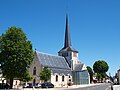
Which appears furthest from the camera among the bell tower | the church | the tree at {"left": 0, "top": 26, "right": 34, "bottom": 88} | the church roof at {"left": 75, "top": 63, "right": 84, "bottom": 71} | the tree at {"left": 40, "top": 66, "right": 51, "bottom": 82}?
the bell tower

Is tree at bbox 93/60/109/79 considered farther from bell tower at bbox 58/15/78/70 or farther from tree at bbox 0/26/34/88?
tree at bbox 0/26/34/88

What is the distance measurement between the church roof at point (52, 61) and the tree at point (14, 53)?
96.5 ft

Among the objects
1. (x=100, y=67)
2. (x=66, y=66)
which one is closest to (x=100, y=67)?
(x=100, y=67)

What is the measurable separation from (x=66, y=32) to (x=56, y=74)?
18.9m

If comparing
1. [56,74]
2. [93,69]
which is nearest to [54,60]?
[56,74]

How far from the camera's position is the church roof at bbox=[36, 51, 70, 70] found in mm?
74944

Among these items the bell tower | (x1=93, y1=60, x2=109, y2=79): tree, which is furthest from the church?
(x1=93, y1=60, x2=109, y2=79): tree

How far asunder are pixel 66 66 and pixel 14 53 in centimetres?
4619

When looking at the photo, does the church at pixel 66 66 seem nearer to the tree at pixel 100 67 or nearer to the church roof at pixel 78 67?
the church roof at pixel 78 67

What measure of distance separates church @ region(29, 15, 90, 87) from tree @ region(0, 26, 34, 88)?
29.9 metres

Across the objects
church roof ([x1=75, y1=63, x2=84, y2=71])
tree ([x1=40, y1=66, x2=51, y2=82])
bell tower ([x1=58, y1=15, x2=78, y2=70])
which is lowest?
tree ([x1=40, y1=66, x2=51, y2=82])

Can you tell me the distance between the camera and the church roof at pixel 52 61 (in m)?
74.9

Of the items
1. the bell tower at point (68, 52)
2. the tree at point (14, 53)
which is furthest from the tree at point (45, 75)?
the bell tower at point (68, 52)

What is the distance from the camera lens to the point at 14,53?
1681 inches
